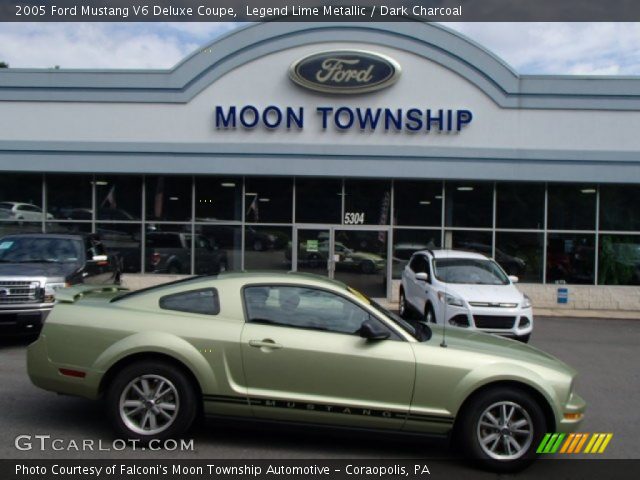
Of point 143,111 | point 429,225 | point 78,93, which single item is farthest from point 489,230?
point 78,93

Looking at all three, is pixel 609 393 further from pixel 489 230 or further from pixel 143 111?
pixel 143 111

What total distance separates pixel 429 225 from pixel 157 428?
40.5 feet

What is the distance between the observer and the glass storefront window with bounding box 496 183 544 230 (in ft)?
53.4

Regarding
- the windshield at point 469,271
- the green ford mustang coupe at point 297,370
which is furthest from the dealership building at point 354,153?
the green ford mustang coupe at point 297,370

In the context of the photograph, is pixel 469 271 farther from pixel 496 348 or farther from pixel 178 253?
pixel 178 253

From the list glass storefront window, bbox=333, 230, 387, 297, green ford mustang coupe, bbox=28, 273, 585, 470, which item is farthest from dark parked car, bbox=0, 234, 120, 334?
glass storefront window, bbox=333, 230, 387, 297

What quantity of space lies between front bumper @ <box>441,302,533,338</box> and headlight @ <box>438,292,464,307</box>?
9cm

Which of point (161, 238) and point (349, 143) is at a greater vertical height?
point (349, 143)

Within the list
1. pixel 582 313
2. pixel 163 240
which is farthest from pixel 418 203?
pixel 163 240

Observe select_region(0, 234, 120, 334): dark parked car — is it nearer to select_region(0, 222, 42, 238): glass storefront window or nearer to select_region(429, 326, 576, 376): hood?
select_region(429, 326, 576, 376): hood

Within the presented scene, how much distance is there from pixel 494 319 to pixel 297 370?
236 inches

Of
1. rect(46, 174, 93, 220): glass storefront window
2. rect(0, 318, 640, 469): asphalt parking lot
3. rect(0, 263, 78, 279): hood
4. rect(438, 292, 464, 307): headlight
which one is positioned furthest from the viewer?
rect(46, 174, 93, 220): glass storefront window

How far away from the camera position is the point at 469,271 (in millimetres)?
11516

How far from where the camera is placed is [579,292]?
16078 mm
